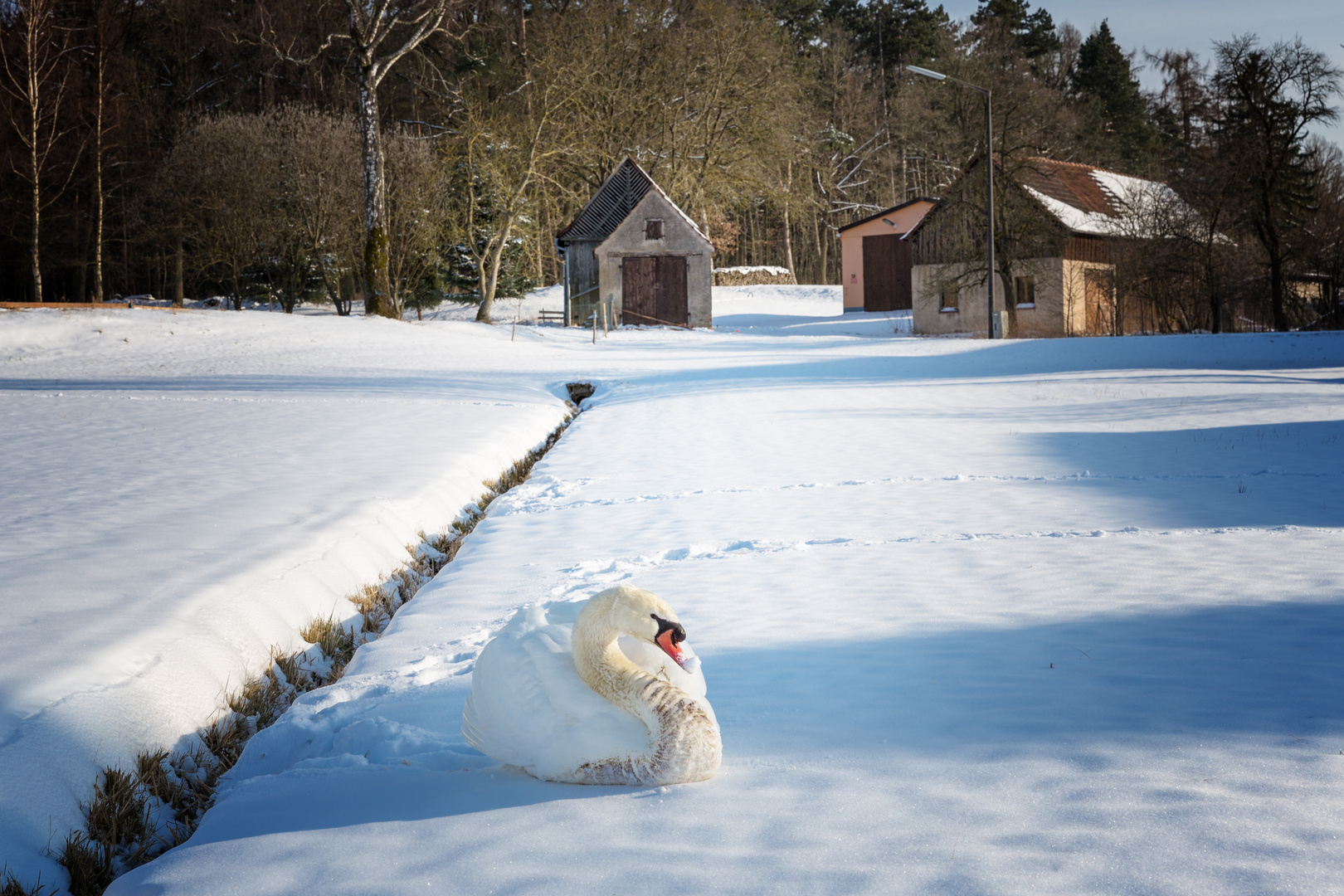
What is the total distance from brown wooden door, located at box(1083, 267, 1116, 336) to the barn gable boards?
14.9 m

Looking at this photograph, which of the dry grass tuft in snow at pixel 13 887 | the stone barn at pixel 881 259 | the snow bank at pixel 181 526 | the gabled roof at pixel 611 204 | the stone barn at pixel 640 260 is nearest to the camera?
the dry grass tuft in snow at pixel 13 887

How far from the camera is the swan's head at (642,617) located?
3.10 meters

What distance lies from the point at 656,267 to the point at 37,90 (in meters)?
23.1

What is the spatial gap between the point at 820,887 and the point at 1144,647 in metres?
2.82

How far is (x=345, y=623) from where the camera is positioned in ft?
19.2

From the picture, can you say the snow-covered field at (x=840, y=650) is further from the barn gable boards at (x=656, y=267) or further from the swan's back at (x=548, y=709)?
the barn gable boards at (x=656, y=267)

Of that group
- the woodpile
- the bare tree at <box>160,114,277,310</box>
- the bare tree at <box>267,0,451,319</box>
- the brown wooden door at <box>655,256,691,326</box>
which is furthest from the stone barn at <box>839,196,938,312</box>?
the bare tree at <box>160,114,277,310</box>

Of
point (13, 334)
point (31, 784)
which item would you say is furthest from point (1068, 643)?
point (13, 334)

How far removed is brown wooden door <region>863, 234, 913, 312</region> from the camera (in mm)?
49250

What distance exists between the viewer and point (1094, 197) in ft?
133

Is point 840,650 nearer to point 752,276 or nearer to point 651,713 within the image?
point 651,713

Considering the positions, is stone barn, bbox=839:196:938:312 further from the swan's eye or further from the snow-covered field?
the swan's eye

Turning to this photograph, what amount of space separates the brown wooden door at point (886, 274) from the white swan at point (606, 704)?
157ft

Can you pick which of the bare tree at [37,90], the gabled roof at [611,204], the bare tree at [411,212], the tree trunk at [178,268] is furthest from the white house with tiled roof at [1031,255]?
the bare tree at [37,90]
